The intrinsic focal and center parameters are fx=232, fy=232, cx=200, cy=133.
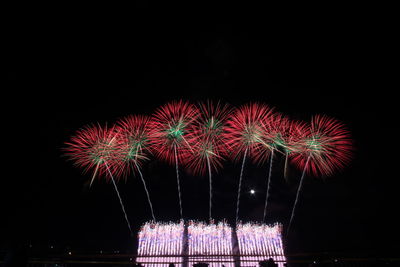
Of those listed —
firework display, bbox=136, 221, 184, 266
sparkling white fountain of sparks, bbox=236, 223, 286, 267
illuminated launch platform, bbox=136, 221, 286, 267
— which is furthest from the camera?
sparkling white fountain of sparks, bbox=236, 223, 286, 267

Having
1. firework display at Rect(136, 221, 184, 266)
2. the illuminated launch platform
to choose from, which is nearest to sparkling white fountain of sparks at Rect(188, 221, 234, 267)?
the illuminated launch platform

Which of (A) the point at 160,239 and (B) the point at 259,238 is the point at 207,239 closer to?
(A) the point at 160,239

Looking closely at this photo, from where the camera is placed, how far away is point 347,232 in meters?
18.6

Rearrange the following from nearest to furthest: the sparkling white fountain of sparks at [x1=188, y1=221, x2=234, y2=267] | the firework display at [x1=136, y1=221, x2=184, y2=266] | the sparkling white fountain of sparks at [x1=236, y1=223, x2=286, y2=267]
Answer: the firework display at [x1=136, y1=221, x2=184, y2=266] → the sparkling white fountain of sparks at [x1=188, y1=221, x2=234, y2=267] → the sparkling white fountain of sparks at [x1=236, y1=223, x2=286, y2=267]

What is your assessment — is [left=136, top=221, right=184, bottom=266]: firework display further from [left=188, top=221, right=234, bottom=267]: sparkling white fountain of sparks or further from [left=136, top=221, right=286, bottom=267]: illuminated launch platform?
[left=188, top=221, right=234, bottom=267]: sparkling white fountain of sparks

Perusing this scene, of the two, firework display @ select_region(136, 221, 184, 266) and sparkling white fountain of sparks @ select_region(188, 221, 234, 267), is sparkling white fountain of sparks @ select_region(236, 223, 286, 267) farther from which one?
firework display @ select_region(136, 221, 184, 266)

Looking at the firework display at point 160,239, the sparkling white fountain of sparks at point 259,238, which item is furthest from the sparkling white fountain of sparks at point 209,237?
the sparkling white fountain of sparks at point 259,238

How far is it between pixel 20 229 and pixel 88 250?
45.3 feet

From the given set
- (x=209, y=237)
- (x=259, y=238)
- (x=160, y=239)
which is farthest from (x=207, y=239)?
(x=259, y=238)

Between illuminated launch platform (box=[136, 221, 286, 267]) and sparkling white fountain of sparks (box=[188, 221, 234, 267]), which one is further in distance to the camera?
sparkling white fountain of sparks (box=[188, 221, 234, 267])

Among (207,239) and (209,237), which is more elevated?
(209,237)

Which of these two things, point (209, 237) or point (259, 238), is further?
point (259, 238)

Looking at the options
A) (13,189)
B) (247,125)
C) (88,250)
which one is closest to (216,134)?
(247,125)

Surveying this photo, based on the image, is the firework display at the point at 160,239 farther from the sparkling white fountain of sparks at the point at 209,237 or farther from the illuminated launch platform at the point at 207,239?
the sparkling white fountain of sparks at the point at 209,237
